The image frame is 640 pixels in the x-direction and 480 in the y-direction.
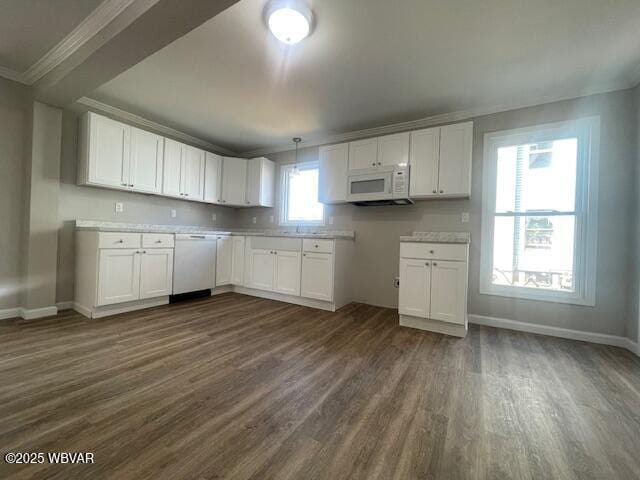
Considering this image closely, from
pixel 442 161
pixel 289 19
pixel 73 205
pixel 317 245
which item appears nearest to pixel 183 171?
pixel 73 205

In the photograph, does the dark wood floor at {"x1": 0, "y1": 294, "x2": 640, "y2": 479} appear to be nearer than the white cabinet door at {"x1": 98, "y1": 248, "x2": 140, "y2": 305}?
Yes

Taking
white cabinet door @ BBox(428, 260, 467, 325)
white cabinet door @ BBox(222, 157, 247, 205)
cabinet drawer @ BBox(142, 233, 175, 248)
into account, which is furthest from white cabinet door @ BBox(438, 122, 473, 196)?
cabinet drawer @ BBox(142, 233, 175, 248)

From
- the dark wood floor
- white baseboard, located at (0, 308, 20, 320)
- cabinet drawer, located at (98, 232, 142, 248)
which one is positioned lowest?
the dark wood floor

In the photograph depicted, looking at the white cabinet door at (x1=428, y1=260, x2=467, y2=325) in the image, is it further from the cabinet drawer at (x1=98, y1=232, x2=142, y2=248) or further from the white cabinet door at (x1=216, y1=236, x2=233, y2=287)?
the cabinet drawer at (x1=98, y1=232, x2=142, y2=248)

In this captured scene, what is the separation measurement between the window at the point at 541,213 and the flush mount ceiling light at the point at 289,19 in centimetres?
239

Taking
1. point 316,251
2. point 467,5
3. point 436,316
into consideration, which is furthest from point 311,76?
point 436,316

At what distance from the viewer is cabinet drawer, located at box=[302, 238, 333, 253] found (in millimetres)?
3438

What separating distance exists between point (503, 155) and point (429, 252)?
146 cm

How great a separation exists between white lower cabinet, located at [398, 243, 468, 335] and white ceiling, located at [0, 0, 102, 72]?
10.6 feet

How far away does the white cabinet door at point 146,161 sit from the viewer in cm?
329

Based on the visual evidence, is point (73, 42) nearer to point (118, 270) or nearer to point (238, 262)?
point (118, 270)

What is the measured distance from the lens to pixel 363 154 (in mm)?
3492

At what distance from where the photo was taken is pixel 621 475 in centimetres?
110

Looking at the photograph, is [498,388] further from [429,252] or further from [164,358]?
[164,358]
